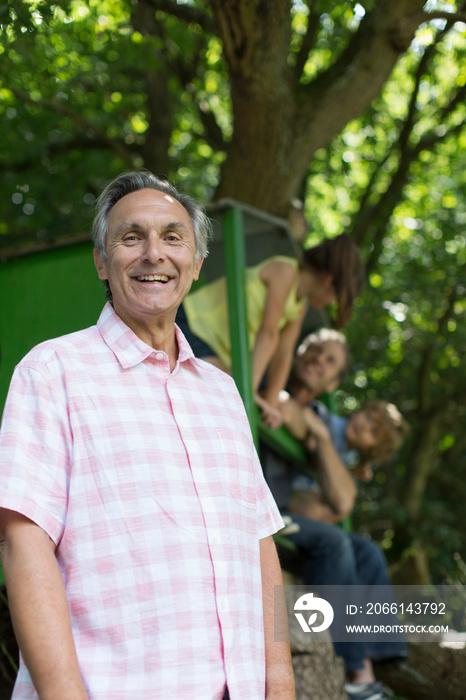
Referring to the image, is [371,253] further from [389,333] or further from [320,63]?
[320,63]

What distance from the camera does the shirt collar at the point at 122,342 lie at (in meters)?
1.71

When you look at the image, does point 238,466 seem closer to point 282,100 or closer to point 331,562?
point 331,562

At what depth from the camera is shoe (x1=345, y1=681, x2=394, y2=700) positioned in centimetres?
413

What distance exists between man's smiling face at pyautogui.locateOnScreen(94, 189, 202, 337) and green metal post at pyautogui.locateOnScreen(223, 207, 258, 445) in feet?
5.94

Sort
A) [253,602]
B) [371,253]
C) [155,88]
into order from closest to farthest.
→ [253,602] → [155,88] → [371,253]

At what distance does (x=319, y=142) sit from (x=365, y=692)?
3.63 metres

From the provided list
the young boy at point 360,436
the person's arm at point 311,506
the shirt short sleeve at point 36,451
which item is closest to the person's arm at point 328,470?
the person's arm at point 311,506

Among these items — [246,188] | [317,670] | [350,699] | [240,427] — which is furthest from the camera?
[246,188]

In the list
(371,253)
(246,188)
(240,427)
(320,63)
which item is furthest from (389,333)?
(240,427)

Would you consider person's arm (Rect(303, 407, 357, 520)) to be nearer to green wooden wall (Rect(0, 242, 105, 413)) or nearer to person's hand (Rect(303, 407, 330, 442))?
person's hand (Rect(303, 407, 330, 442))

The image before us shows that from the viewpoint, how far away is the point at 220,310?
151 inches

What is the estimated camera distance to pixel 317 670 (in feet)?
12.0

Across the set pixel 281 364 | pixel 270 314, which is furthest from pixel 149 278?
pixel 281 364

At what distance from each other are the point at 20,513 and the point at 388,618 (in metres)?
3.84
